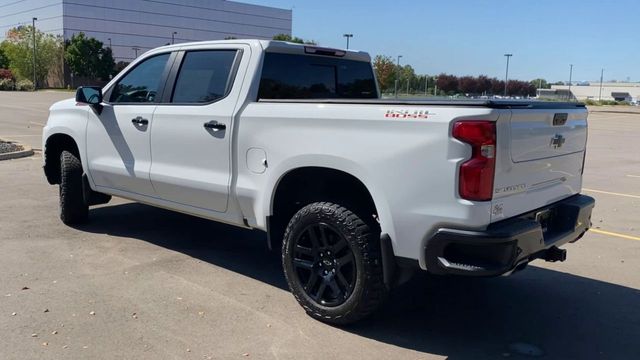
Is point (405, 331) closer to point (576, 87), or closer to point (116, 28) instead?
point (116, 28)

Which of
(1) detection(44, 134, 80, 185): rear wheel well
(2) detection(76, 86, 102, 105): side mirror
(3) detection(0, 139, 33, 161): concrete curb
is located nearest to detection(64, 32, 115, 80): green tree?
(3) detection(0, 139, 33, 161): concrete curb

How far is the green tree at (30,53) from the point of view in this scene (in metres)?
82.1

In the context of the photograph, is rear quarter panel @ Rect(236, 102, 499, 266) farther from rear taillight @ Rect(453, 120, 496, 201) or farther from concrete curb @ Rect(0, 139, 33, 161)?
concrete curb @ Rect(0, 139, 33, 161)

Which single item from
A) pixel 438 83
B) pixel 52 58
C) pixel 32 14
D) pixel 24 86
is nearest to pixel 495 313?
pixel 438 83

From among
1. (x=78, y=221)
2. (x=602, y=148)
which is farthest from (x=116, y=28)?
(x=78, y=221)

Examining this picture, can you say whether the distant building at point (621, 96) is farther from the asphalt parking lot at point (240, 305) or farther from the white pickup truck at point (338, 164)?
the white pickup truck at point (338, 164)

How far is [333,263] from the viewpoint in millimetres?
4180

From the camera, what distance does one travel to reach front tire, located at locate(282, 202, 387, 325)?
3.93m

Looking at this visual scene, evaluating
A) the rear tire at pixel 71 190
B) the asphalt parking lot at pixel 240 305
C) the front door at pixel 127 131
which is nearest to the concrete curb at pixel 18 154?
the asphalt parking lot at pixel 240 305

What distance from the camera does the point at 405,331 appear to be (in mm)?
4184

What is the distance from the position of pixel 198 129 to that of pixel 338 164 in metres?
1.51

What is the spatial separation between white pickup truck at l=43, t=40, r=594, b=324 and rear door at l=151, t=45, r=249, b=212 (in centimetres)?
1

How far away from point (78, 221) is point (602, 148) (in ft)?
57.1

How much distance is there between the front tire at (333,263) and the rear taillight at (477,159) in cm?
83
